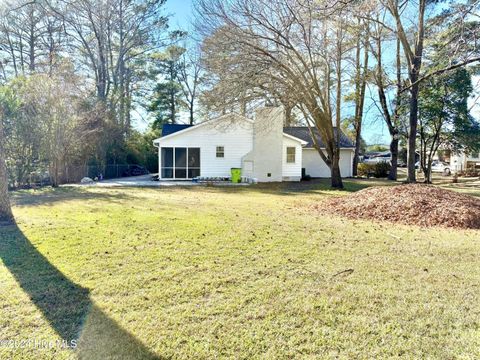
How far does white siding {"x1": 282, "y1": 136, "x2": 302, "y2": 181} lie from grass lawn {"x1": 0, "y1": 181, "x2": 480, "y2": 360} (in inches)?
564

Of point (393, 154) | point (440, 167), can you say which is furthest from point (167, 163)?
point (440, 167)

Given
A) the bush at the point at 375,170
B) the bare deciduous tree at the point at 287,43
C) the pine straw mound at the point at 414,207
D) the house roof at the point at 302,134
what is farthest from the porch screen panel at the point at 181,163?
the bush at the point at 375,170

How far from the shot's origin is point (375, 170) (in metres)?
26.0

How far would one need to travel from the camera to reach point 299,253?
183 inches

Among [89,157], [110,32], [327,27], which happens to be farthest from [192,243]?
[110,32]

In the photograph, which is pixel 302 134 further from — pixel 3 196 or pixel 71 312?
pixel 71 312

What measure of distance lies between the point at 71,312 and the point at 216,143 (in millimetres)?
16876

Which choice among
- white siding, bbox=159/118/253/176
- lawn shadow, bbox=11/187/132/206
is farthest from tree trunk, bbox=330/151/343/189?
lawn shadow, bbox=11/187/132/206

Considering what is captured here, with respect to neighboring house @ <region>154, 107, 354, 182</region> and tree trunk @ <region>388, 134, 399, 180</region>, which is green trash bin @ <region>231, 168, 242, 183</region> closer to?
neighboring house @ <region>154, 107, 354, 182</region>

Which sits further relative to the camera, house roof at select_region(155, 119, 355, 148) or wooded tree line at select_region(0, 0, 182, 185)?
house roof at select_region(155, 119, 355, 148)

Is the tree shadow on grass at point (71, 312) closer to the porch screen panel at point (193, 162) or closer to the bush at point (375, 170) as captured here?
the porch screen panel at point (193, 162)

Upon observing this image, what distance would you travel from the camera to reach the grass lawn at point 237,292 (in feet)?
7.82

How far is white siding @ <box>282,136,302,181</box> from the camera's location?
788 inches

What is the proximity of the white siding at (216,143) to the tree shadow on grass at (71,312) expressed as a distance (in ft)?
49.7
